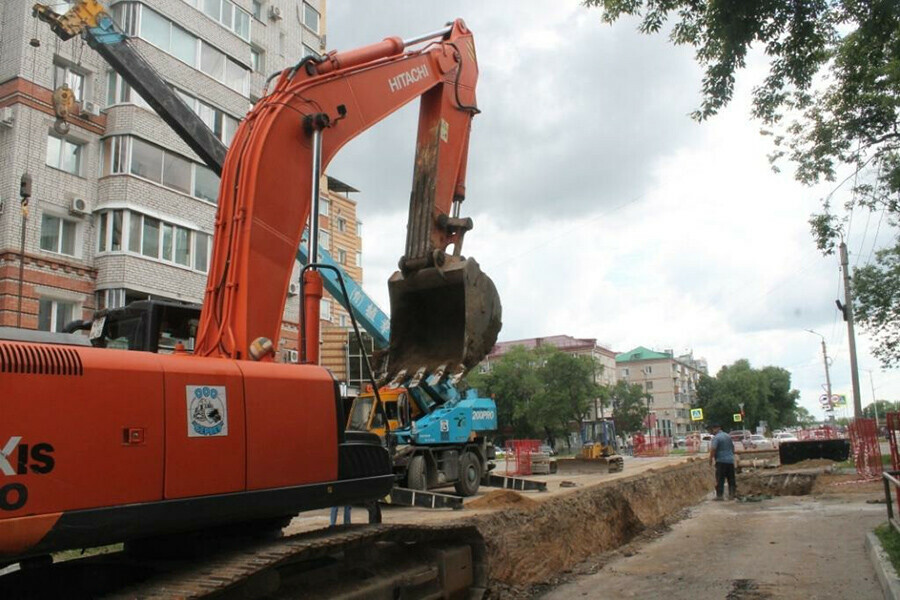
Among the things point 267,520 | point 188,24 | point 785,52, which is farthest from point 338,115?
point 188,24

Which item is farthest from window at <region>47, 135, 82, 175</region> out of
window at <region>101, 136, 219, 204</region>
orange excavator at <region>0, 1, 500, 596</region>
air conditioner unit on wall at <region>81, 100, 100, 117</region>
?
orange excavator at <region>0, 1, 500, 596</region>

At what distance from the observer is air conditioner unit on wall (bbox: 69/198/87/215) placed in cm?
2088

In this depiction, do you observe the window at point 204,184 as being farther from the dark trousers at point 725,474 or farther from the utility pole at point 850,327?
the utility pole at point 850,327

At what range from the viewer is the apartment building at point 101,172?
66.1ft

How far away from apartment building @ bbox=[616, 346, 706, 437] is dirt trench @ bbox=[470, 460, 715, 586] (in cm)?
10318

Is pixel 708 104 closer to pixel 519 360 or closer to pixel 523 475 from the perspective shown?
pixel 523 475

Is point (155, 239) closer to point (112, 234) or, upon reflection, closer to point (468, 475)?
point (112, 234)

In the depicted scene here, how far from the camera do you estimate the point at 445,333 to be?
719cm

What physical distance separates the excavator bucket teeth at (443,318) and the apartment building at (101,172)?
50.8 ft

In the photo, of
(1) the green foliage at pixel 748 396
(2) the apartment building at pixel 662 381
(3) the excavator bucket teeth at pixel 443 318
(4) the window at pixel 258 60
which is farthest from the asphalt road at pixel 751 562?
(2) the apartment building at pixel 662 381

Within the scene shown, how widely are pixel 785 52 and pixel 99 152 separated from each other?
20749mm

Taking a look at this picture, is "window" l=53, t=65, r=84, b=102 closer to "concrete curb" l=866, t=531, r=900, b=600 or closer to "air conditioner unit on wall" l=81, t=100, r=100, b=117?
"air conditioner unit on wall" l=81, t=100, r=100, b=117

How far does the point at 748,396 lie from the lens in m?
90.1

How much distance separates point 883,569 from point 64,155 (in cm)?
2245
